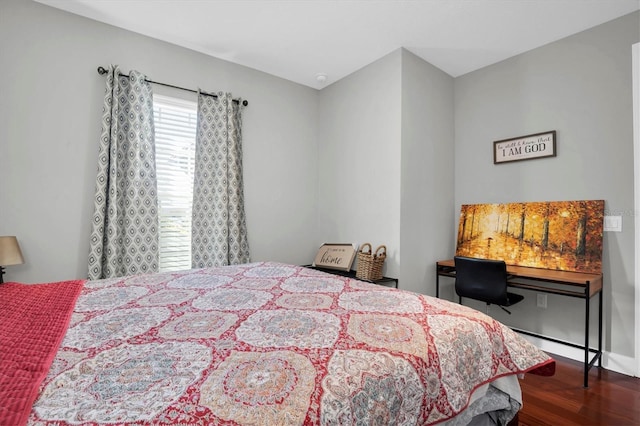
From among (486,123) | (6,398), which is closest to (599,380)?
(486,123)

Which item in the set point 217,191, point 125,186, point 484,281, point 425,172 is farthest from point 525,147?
point 125,186

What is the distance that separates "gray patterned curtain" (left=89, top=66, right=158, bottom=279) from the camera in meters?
2.48

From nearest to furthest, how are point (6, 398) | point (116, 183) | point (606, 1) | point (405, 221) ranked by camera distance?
point (6, 398)
point (606, 1)
point (116, 183)
point (405, 221)

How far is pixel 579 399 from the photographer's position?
6.80 feet

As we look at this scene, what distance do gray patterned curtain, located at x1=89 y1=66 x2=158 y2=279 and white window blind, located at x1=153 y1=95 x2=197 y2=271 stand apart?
0.16 metres

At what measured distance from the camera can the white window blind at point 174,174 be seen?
9.56 ft

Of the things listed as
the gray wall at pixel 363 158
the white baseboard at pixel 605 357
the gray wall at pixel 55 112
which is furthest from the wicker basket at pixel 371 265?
the gray wall at pixel 55 112

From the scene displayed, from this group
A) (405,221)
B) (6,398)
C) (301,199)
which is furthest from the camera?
(301,199)

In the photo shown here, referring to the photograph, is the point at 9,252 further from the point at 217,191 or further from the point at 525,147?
the point at 525,147

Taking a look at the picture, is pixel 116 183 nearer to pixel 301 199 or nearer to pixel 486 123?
pixel 301 199

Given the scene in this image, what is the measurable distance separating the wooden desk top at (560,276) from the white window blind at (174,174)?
9.66 ft

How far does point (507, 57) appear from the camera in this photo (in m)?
3.09

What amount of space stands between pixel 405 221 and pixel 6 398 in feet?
9.04

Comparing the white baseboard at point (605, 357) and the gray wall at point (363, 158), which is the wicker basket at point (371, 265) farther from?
A: the white baseboard at point (605, 357)
